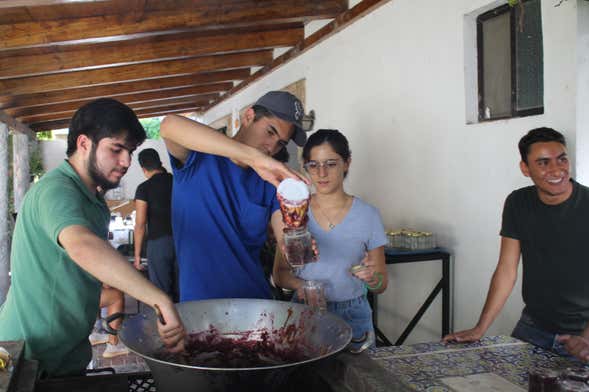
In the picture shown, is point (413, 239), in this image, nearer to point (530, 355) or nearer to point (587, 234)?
point (587, 234)

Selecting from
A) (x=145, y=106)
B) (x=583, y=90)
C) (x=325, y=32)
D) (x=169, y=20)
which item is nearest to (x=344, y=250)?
(x=583, y=90)

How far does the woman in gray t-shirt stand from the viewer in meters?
2.23

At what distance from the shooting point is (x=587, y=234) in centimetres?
204

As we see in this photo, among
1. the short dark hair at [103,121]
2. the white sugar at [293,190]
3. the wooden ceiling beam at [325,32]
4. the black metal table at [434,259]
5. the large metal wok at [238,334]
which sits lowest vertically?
the black metal table at [434,259]

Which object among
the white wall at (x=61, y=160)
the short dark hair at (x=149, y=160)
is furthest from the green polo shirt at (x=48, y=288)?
the white wall at (x=61, y=160)

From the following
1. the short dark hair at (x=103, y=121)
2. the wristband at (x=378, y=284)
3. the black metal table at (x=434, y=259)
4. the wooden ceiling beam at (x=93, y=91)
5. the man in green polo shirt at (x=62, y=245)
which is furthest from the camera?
the wooden ceiling beam at (x=93, y=91)

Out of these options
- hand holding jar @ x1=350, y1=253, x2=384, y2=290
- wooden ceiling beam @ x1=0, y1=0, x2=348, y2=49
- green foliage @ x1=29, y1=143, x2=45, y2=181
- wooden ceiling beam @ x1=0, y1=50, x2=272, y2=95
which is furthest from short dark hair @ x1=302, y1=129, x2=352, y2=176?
green foliage @ x1=29, y1=143, x2=45, y2=181

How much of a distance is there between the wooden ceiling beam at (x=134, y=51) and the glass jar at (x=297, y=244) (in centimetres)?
426

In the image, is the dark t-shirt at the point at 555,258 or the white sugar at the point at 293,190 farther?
the dark t-shirt at the point at 555,258

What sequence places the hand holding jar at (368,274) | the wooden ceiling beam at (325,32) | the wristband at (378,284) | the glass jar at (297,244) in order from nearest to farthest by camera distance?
the glass jar at (297,244), the hand holding jar at (368,274), the wristband at (378,284), the wooden ceiling beam at (325,32)

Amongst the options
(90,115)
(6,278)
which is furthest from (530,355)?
(6,278)

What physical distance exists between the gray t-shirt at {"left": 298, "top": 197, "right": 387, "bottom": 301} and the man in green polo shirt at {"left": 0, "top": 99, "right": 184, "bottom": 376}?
3.29 ft

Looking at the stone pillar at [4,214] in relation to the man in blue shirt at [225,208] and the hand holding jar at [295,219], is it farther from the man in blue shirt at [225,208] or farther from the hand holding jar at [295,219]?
the hand holding jar at [295,219]

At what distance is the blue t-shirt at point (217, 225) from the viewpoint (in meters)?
1.81
